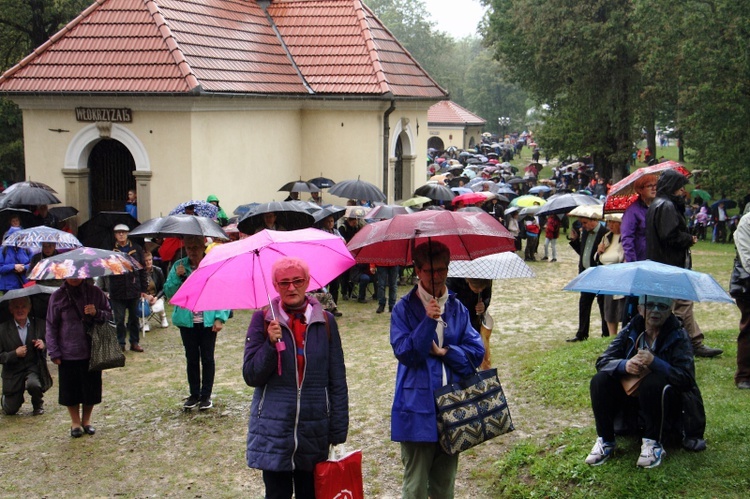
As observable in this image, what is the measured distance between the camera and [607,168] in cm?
4038

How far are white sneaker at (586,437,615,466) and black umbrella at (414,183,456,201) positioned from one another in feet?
54.4

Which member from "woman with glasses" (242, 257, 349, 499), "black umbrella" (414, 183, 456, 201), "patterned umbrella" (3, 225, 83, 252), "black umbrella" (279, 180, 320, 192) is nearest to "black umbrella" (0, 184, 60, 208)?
"patterned umbrella" (3, 225, 83, 252)

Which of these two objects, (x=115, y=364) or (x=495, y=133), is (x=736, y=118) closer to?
(x=115, y=364)

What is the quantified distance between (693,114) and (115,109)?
1920 centimetres

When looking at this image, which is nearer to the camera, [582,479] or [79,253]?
[582,479]

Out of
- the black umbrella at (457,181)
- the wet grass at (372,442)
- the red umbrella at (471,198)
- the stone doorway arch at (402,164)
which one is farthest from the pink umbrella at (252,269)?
the black umbrella at (457,181)

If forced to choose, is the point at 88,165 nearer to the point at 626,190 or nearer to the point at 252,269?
the point at 626,190

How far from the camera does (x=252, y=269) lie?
637cm

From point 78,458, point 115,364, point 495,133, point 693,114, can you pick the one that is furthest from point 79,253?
point 495,133

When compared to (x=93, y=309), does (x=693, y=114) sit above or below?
above

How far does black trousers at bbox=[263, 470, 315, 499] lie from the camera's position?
5430 millimetres

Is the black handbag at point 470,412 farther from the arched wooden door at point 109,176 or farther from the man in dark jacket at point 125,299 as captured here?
the arched wooden door at point 109,176

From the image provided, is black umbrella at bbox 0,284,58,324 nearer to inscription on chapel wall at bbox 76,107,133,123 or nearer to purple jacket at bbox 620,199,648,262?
purple jacket at bbox 620,199,648,262

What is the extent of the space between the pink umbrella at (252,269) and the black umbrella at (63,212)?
1275cm
